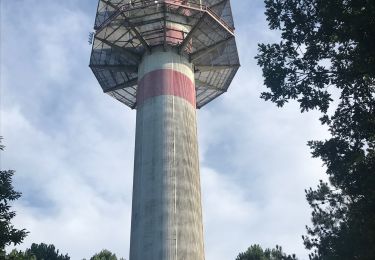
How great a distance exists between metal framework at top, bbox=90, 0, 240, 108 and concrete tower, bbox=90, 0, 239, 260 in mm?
99

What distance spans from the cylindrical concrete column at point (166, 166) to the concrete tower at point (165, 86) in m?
0.08

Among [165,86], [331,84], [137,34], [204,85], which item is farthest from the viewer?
[204,85]

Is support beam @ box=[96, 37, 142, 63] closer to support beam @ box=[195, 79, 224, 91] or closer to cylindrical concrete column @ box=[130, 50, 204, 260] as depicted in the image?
cylindrical concrete column @ box=[130, 50, 204, 260]

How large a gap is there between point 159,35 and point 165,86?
21.8ft

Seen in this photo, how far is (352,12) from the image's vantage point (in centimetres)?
2081

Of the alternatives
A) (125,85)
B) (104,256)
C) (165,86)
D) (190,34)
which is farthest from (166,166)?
(104,256)

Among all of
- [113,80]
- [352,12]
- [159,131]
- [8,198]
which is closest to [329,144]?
[352,12]

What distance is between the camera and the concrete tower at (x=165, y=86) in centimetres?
3509

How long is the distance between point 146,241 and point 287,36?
1888cm

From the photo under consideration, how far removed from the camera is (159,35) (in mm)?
44656

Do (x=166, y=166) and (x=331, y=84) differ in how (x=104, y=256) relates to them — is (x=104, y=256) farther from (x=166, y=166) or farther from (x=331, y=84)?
(x=331, y=84)

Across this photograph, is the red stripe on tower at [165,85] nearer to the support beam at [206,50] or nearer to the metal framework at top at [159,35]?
the metal framework at top at [159,35]

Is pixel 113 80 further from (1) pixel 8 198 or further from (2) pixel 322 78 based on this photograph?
(2) pixel 322 78

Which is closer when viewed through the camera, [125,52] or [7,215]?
[7,215]
